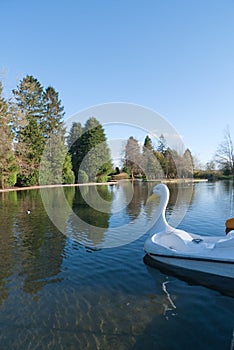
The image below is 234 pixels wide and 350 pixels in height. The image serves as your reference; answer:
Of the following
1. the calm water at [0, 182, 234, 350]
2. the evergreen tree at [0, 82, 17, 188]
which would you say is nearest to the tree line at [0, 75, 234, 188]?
the evergreen tree at [0, 82, 17, 188]

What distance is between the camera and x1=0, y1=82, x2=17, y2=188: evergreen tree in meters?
22.3

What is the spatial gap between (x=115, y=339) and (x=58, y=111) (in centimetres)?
4413

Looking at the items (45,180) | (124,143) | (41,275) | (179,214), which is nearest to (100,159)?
(124,143)

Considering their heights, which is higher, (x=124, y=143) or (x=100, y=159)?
(x=124, y=143)

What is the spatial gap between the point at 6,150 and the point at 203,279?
2299 cm

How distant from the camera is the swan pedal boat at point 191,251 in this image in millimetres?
4418

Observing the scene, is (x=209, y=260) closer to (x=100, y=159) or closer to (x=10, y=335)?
(x=10, y=335)

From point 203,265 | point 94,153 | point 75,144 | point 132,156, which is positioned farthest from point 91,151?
point 203,265

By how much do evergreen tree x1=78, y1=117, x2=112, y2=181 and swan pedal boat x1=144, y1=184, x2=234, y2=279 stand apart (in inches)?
1345

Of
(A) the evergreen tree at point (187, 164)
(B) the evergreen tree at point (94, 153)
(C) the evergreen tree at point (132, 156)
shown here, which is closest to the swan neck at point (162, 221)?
(B) the evergreen tree at point (94, 153)

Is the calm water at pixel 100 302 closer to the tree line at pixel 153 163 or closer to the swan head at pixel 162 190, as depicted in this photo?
the swan head at pixel 162 190

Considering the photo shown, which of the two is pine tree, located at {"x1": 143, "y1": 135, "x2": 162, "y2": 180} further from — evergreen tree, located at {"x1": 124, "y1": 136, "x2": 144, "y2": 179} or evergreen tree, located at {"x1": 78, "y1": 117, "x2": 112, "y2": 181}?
evergreen tree, located at {"x1": 78, "y1": 117, "x2": 112, "y2": 181}

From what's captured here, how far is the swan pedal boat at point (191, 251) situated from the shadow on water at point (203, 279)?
0.23 feet

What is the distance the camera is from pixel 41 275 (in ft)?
16.5
